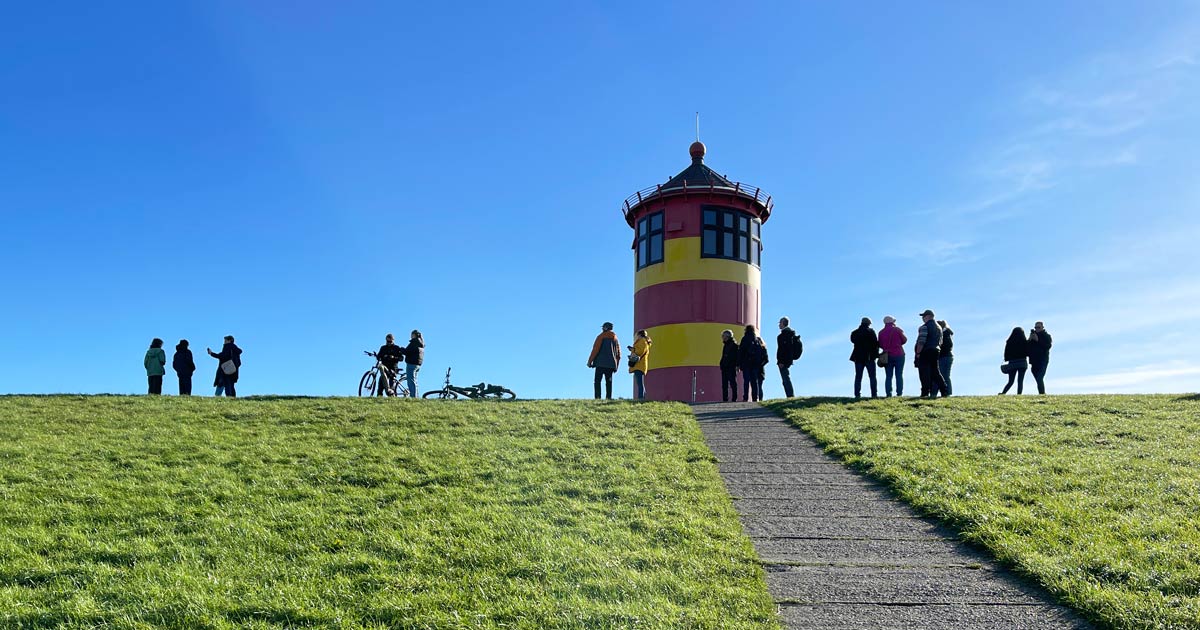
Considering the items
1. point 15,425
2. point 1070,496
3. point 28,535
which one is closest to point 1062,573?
point 1070,496

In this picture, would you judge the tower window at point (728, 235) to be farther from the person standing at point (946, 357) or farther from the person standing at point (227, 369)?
the person standing at point (227, 369)

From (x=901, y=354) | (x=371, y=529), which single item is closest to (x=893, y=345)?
(x=901, y=354)

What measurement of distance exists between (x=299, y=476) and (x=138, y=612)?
399cm

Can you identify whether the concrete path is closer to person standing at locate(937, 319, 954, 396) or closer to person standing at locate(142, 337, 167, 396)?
person standing at locate(937, 319, 954, 396)

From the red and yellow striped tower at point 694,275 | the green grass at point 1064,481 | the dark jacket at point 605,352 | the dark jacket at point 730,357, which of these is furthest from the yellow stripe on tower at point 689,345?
the green grass at point 1064,481

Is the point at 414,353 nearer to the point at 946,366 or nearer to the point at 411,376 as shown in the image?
the point at 411,376

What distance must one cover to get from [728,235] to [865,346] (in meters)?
8.04

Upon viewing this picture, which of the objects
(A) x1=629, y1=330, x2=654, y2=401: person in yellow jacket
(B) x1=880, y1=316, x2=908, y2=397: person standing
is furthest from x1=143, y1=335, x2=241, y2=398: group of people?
(B) x1=880, y1=316, x2=908, y2=397: person standing

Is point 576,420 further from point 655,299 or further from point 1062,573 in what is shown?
point 655,299

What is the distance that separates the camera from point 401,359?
21016 mm

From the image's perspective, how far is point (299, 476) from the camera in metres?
A: 10.4

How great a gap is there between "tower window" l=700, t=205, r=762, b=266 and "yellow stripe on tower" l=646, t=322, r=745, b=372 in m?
2.20

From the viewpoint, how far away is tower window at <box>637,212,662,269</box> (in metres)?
26.4

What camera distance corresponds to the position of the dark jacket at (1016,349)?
65.7ft
